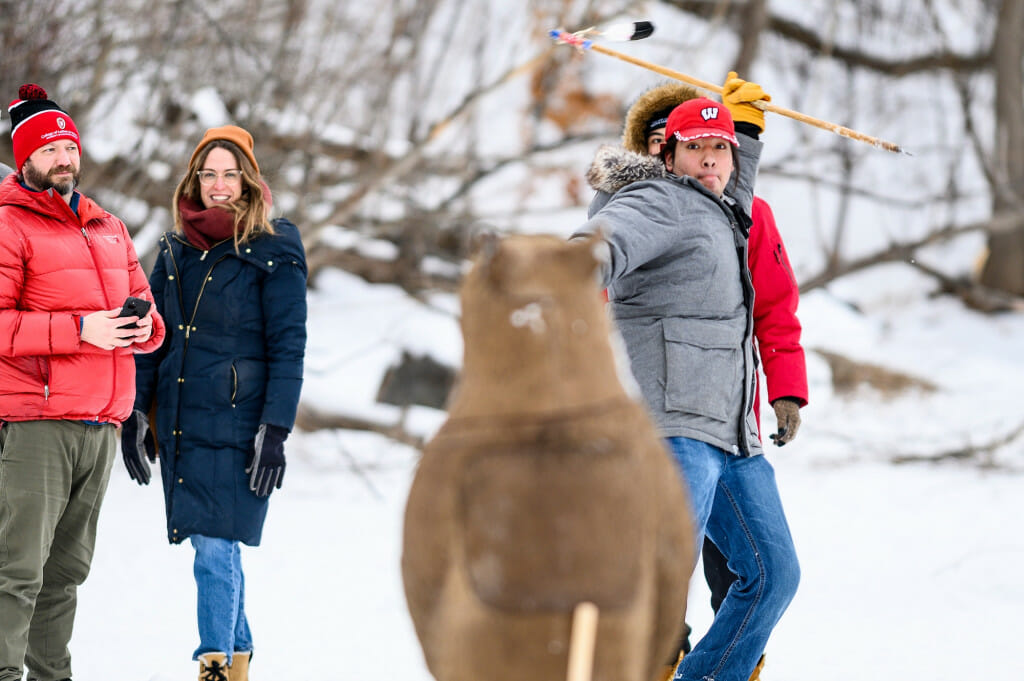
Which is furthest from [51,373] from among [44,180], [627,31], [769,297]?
[769,297]

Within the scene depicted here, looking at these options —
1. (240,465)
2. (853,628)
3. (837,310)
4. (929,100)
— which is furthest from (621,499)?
(929,100)

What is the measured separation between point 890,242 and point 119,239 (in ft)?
26.2

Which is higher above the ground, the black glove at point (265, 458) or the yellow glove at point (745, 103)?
the yellow glove at point (745, 103)

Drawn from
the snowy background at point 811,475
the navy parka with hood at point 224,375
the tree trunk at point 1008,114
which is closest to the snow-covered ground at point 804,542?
the snowy background at point 811,475

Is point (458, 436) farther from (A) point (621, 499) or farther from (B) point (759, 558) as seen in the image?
(B) point (759, 558)

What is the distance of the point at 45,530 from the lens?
2766 mm

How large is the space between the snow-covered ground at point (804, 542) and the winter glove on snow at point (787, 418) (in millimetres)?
1011

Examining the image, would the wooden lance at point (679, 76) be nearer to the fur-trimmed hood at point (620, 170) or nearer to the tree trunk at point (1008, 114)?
the fur-trimmed hood at point (620, 170)

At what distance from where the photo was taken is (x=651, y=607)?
4.69ft

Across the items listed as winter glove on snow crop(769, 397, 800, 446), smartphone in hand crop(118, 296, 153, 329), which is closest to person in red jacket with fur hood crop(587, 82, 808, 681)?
winter glove on snow crop(769, 397, 800, 446)

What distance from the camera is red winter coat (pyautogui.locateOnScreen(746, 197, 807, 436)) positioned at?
293cm

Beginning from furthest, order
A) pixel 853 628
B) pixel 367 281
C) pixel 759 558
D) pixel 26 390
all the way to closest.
→ pixel 367 281 < pixel 853 628 < pixel 26 390 < pixel 759 558

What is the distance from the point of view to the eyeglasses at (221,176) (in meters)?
2.97

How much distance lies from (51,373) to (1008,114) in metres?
10.3
